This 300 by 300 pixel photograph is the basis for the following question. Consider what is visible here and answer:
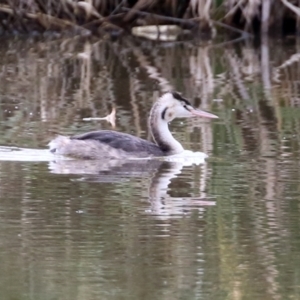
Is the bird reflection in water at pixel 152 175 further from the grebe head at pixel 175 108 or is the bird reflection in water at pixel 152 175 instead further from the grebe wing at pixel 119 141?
the grebe head at pixel 175 108

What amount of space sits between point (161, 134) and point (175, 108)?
13.0 inches

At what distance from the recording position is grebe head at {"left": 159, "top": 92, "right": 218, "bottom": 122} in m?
9.65

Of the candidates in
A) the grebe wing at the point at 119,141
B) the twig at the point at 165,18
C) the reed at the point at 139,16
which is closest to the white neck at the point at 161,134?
the grebe wing at the point at 119,141

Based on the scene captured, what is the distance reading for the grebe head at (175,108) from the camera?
9648mm

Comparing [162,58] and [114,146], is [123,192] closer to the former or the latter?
[114,146]

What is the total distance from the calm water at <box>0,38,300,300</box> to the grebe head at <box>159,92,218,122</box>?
0.87 ft

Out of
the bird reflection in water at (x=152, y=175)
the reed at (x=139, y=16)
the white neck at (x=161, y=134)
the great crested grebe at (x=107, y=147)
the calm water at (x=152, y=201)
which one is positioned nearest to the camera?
the calm water at (x=152, y=201)

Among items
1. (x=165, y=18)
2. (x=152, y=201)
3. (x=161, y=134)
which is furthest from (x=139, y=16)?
(x=152, y=201)

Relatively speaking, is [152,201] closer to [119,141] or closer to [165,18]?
[119,141]

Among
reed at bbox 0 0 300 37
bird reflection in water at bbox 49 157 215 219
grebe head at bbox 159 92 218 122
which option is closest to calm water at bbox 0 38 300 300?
bird reflection in water at bbox 49 157 215 219

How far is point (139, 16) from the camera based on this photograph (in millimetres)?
21828

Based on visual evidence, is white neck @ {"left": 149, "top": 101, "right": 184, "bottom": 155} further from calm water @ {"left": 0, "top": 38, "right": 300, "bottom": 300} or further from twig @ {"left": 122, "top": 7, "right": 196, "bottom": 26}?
twig @ {"left": 122, "top": 7, "right": 196, "bottom": 26}

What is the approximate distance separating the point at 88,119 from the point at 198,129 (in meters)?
1.07

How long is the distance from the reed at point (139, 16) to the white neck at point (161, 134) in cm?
1039
